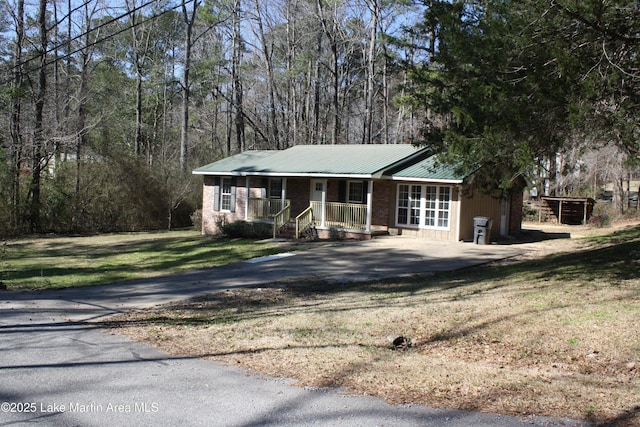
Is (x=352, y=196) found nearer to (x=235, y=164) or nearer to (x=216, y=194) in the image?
(x=235, y=164)

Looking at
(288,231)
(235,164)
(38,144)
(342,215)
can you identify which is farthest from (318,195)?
(38,144)

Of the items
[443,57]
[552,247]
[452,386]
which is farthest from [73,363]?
[552,247]

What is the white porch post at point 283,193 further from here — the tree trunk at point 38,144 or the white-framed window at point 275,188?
the tree trunk at point 38,144

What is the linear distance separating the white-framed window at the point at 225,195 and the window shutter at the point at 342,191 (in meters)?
6.55

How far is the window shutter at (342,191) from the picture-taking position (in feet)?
81.7

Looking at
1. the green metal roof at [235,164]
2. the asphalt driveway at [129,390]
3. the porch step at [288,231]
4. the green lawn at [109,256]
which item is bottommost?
the green lawn at [109,256]

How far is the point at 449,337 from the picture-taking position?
7.59m

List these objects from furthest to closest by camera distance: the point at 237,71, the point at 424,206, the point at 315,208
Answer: the point at 237,71
the point at 315,208
the point at 424,206

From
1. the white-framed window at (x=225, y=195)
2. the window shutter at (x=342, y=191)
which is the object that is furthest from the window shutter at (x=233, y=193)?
the window shutter at (x=342, y=191)

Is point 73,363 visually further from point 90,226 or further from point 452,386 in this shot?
point 90,226

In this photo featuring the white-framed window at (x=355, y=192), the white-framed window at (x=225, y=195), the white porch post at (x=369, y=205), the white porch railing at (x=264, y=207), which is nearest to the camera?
the white porch post at (x=369, y=205)

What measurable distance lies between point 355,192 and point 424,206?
3763 mm

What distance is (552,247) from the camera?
19.2 meters

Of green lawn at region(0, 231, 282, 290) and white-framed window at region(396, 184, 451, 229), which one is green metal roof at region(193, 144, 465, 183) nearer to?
white-framed window at region(396, 184, 451, 229)
